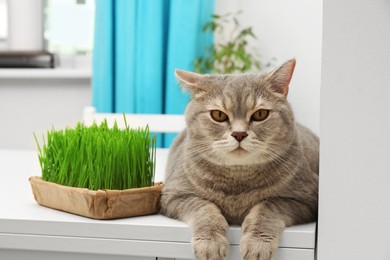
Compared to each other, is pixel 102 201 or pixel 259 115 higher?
pixel 259 115

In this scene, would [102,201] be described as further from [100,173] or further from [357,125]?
[357,125]

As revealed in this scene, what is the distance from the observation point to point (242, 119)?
1031 millimetres

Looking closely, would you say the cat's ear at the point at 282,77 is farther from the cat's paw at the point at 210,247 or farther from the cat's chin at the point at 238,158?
the cat's paw at the point at 210,247

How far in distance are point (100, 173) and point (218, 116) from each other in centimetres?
21

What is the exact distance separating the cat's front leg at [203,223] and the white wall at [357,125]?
0.16 m

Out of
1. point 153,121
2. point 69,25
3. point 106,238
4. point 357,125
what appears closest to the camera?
point 357,125

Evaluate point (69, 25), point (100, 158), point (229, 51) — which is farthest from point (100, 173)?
point (69, 25)

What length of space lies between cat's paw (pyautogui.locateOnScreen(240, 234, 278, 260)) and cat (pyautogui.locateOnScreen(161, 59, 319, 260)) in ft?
0.13

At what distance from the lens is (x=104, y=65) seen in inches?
114

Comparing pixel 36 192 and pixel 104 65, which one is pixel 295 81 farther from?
pixel 36 192

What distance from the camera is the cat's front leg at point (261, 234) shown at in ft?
2.99

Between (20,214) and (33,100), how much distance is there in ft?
6.97

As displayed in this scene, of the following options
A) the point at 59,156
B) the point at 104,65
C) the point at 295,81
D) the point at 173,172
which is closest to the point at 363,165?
the point at 173,172

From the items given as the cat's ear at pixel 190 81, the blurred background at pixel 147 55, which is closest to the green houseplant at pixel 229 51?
the blurred background at pixel 147 55
